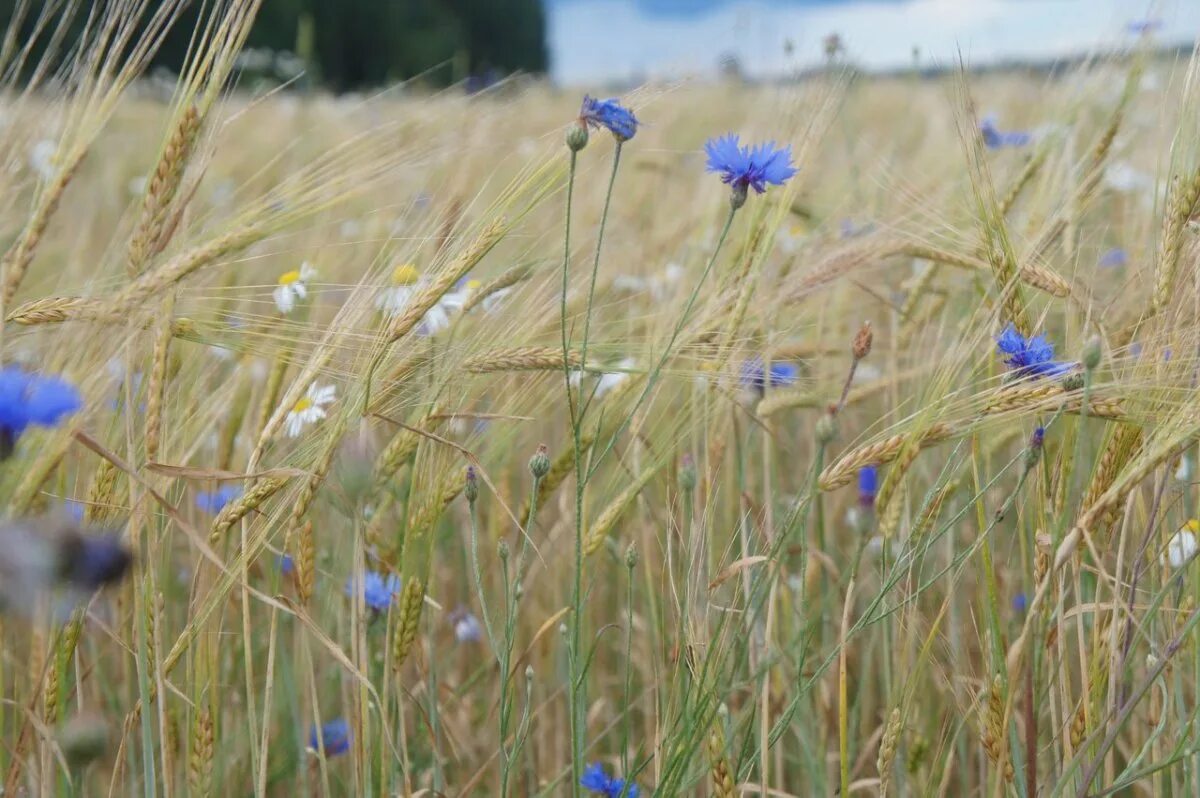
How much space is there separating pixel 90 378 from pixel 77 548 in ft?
1.56

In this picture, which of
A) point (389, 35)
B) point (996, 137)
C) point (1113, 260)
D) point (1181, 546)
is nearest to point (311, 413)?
point (1181, 546)

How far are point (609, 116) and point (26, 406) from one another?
0.50 metres

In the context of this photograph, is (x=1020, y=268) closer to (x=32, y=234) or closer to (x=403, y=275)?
(x=403, y=275)

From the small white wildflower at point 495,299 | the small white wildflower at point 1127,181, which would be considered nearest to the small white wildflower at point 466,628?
the small white wildflower at point 495,299

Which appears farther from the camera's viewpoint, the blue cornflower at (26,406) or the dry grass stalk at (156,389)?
the dry grass stalk at (156,389)

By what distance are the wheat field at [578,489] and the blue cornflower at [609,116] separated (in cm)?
4

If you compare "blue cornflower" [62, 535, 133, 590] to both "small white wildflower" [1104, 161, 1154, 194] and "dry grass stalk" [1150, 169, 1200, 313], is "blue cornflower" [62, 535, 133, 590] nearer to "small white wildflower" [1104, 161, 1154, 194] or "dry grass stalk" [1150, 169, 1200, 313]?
"dry grass stalk" [1150, 169, 1200, 313]

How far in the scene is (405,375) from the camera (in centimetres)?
90

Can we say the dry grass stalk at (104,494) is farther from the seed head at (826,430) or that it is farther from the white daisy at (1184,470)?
the white daisy at (1184,470)

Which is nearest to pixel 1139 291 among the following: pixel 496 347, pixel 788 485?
pixel 788 485

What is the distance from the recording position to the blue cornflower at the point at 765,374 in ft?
3.14

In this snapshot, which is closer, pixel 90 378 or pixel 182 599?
pixel 90 378

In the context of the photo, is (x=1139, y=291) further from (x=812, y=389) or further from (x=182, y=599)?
(x=182, y=599)

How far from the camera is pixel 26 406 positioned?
1.85ft
